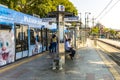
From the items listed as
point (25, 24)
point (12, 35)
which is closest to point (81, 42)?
point (25, 24)

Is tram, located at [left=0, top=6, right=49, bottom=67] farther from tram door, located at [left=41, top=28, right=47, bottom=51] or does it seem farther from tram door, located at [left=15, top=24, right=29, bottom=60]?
tram door, located at [left=41, top=28, right=47, bottom=51]

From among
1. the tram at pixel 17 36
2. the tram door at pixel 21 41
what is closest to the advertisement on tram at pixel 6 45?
the tram at pixel 17 36

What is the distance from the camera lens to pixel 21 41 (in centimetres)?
2019

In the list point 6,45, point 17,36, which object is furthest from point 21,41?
point 6,45

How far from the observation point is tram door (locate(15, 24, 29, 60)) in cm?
1916

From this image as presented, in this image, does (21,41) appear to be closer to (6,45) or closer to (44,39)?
(6,45)

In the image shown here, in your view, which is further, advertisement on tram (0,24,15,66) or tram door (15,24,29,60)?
tram door (15,24,29,60)

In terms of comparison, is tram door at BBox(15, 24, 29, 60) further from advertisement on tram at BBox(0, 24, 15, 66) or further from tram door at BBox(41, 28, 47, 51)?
tram door at BBox(41, 28, 47, 51)

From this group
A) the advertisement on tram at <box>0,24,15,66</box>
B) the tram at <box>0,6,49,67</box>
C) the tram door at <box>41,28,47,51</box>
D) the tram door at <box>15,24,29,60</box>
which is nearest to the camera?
the advertisement on tram at <box>0,24,15,66</box>

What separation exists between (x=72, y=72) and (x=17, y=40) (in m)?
5.80

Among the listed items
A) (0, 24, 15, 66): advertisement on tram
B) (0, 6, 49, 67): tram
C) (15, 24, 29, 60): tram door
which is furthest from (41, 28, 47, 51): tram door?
(0, 24, 15, 66): advertisement on tram

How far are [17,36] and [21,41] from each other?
1.07 metres

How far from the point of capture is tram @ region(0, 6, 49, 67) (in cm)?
1672

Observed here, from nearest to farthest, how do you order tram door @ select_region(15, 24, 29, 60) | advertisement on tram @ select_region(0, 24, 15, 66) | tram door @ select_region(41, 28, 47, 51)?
advertisement on tram @ select_region(0, 24, 15, 66) < tram door @ select_region(15, 24, 29, 60) < tram door @ select_region(41, 28, 47, 51)
